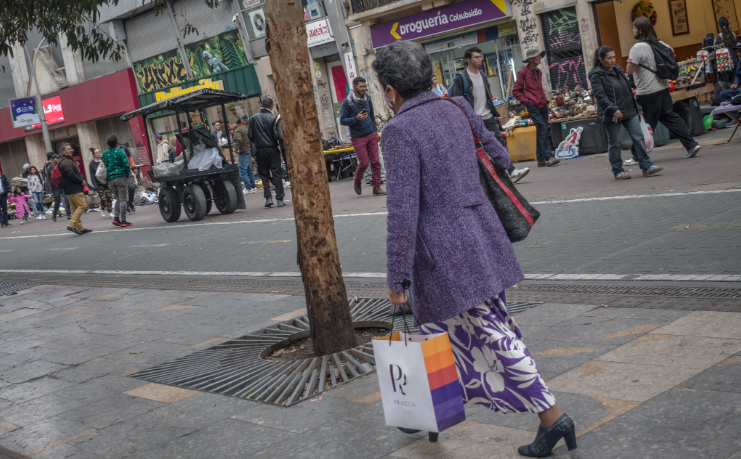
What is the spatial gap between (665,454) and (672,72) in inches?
366

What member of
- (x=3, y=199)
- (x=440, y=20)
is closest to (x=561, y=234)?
(x=440, y=20)

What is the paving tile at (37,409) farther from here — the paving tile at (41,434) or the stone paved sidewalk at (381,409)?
the paving tile at (41,434)

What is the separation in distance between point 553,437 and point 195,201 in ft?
43.8

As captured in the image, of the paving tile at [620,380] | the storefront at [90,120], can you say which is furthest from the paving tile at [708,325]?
the storefront at [90,120]

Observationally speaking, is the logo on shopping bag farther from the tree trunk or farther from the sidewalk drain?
the sidewalk drain

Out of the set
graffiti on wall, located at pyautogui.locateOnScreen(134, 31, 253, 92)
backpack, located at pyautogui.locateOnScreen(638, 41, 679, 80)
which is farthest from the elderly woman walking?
graffiti on wall, located at pyautogui.locateOnScreen(134, 31, 253, 92)

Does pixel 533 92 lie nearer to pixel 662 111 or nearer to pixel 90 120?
pixel 662 111

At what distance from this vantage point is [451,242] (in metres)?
3.16

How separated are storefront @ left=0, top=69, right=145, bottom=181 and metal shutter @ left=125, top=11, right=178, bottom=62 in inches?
46.2

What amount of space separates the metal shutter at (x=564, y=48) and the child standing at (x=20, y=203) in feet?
60.2

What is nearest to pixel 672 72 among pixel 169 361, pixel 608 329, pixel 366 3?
pixel 608 329

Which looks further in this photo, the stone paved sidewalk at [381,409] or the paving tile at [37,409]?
the paving tile at [37,409]

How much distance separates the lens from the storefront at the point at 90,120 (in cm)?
3522

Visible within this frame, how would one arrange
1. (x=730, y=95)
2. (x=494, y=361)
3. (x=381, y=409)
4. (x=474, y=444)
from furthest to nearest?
(x=730, y=95), (x=381, y=409), (x=474, y=444), (x=494, y=361)
